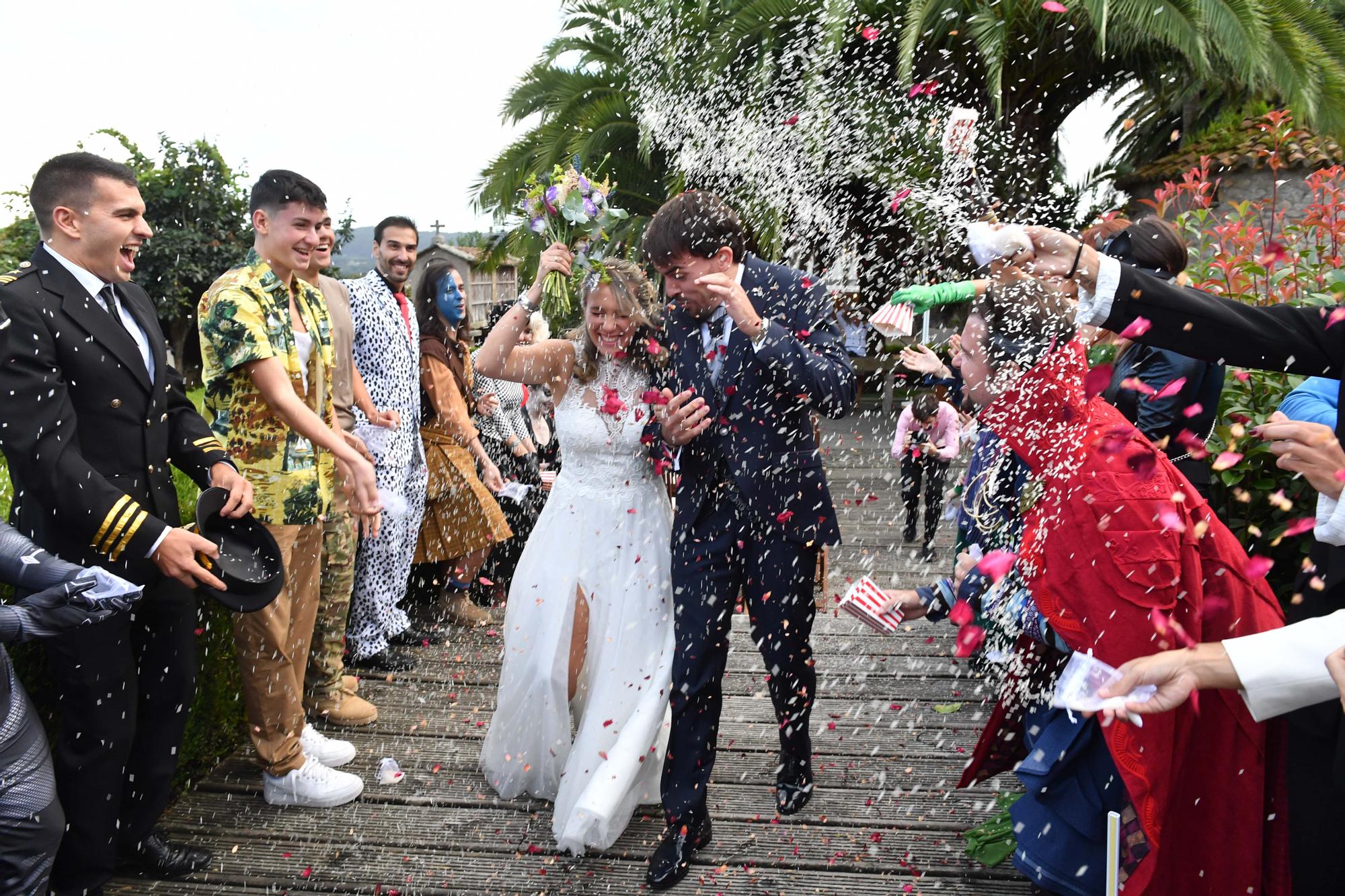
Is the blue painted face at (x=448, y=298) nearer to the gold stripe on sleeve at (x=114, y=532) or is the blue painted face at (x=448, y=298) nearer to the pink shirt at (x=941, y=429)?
the gold stripe on sleeve at (x=114, y=532)

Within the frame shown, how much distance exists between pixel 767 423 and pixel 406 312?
264 centimetres

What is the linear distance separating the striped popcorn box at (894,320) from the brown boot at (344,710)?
A: 112 inches

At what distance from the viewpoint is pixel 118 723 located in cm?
288

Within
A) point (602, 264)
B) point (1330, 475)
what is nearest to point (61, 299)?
point (602, 264)

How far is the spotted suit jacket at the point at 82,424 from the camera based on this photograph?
8.80ft

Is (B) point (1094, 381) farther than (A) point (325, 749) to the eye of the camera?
No

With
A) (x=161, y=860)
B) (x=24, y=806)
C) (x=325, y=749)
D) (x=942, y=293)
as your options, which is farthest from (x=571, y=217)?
(x=161, y=860)

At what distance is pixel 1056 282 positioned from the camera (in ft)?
7.77

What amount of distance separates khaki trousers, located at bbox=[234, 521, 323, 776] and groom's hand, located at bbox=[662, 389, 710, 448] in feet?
4.90

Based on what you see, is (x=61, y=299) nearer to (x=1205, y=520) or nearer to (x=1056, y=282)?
(x=1056, y=282)

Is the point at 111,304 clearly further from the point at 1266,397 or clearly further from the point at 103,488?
the point at 1266,397

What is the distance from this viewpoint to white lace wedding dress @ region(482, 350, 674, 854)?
3572 mm

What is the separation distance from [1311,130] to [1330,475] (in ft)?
41.2

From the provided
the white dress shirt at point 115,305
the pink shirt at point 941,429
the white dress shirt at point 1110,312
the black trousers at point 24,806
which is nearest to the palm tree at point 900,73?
the pink shirt at point 941,429
